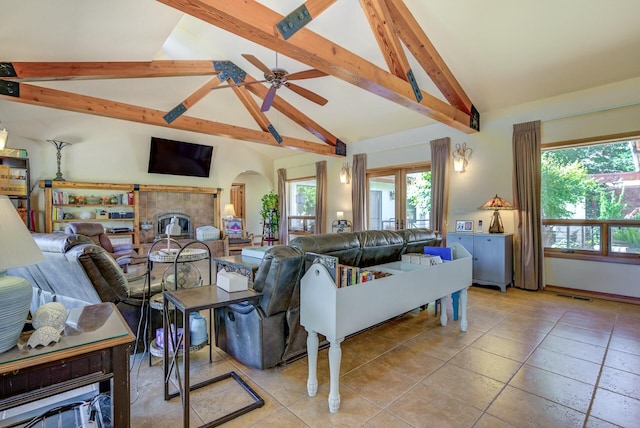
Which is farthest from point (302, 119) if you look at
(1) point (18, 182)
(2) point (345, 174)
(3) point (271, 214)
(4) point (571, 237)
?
(1) point (18, 182)

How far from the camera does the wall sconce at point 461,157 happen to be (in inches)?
213

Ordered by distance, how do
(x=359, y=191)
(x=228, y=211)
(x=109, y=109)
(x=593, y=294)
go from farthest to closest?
(x=228, y=211) < (x=359, y=191) < (x=109, y=109) < (x=593, y=294)

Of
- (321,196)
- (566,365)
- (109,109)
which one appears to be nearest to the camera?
(566,365)

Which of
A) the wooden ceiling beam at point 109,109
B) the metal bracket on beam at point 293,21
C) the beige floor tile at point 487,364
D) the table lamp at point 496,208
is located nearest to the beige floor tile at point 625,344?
the beige floor tile at point 487,364

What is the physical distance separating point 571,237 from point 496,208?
110 centimetres

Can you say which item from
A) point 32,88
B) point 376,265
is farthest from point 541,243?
point 32,88

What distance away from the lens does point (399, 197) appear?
6.52 metres

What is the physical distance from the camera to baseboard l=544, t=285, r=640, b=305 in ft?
13.3

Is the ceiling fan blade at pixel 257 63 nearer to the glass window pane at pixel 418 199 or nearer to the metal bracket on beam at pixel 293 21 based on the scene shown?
the metal bracket on beam at pixel 293 21

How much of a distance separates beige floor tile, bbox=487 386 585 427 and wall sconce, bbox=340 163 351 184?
579cm

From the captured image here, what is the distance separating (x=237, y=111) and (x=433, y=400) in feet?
21.8

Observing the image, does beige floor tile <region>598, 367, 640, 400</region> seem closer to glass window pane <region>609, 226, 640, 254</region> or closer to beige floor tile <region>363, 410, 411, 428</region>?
beige floor tile <region>363, 410, 411, 428</region>

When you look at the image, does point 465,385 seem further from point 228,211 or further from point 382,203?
point 228,211

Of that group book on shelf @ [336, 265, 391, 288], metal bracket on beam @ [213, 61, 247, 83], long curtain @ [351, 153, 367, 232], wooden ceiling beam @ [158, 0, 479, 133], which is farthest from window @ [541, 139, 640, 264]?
metal bracket on beam @ [213, 61, 247, 83]
